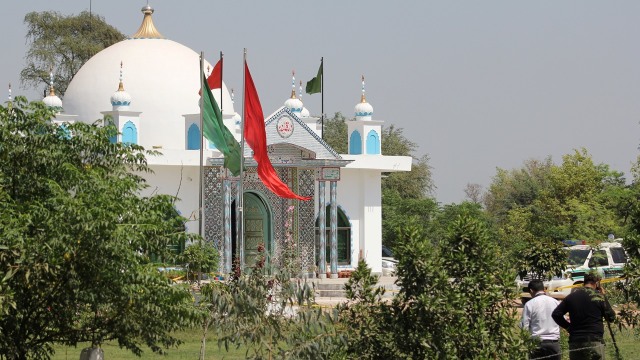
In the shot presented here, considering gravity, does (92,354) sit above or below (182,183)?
below

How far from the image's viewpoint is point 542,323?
1205 cm

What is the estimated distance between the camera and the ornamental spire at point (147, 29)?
33.6m

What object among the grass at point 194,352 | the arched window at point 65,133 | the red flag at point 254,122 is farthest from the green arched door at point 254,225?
the arched window at point 65,133

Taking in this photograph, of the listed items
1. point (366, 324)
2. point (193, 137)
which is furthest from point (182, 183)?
point (366, 324)

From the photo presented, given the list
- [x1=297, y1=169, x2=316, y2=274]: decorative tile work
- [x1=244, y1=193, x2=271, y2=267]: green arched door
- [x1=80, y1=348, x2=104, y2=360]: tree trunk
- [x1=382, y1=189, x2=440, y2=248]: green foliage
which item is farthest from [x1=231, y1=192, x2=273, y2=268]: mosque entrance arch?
[x1=80, y1=348, x2=104, y2=360]: tree trunk

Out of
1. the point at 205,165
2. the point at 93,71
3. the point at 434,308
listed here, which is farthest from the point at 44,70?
the point at 434,308

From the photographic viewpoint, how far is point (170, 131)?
102 ft

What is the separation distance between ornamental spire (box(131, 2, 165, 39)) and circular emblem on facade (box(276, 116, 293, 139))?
5.94 meters

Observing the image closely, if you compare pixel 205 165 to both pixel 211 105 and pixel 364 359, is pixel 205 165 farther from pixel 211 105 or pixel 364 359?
pixel 364 359

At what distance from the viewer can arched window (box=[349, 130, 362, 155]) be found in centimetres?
3170

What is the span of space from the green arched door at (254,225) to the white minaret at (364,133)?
119 inches

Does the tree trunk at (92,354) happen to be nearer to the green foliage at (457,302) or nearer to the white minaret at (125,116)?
the green foliage at (457,302)

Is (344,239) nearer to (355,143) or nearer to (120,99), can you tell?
(355,143)

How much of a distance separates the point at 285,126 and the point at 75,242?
60.4ft
